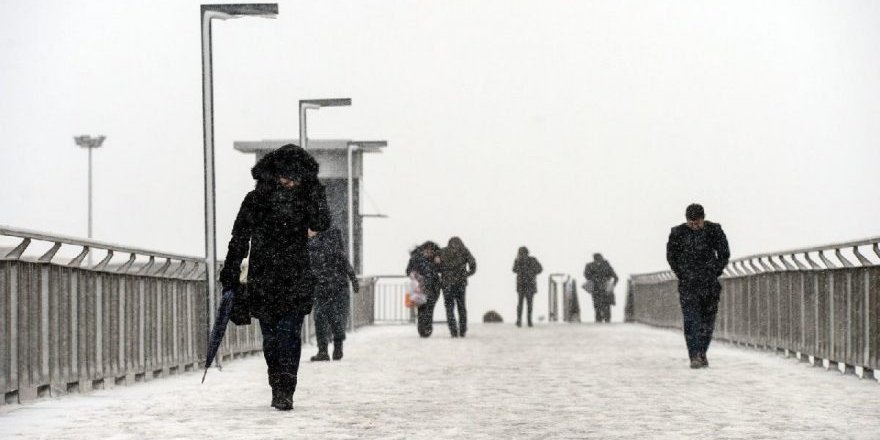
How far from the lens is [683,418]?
10117 millimetres

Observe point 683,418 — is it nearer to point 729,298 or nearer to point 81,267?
point 81,267

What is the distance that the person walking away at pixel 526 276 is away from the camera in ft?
109

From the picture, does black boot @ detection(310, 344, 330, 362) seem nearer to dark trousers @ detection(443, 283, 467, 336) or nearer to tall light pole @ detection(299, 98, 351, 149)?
dark trousers @ detection(443, 283, 467, 336)

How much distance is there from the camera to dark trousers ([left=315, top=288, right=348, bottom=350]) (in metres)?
18.5

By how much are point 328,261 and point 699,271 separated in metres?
4.11

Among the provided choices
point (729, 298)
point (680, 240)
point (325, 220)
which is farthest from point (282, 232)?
point (729, 298)

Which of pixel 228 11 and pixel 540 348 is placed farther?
pixel 540 348

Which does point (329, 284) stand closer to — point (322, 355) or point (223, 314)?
point (322, 355)

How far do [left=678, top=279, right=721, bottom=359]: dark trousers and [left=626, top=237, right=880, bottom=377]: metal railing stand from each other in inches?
42.5

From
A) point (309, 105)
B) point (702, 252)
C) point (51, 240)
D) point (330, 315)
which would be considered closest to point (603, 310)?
point (309, 105)

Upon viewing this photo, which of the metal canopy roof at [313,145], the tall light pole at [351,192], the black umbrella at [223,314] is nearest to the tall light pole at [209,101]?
the black umbrella at [223,314]

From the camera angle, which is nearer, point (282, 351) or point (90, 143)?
point (282, 351)

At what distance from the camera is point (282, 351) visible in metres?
10.8

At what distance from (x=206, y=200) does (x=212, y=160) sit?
1.47ft
